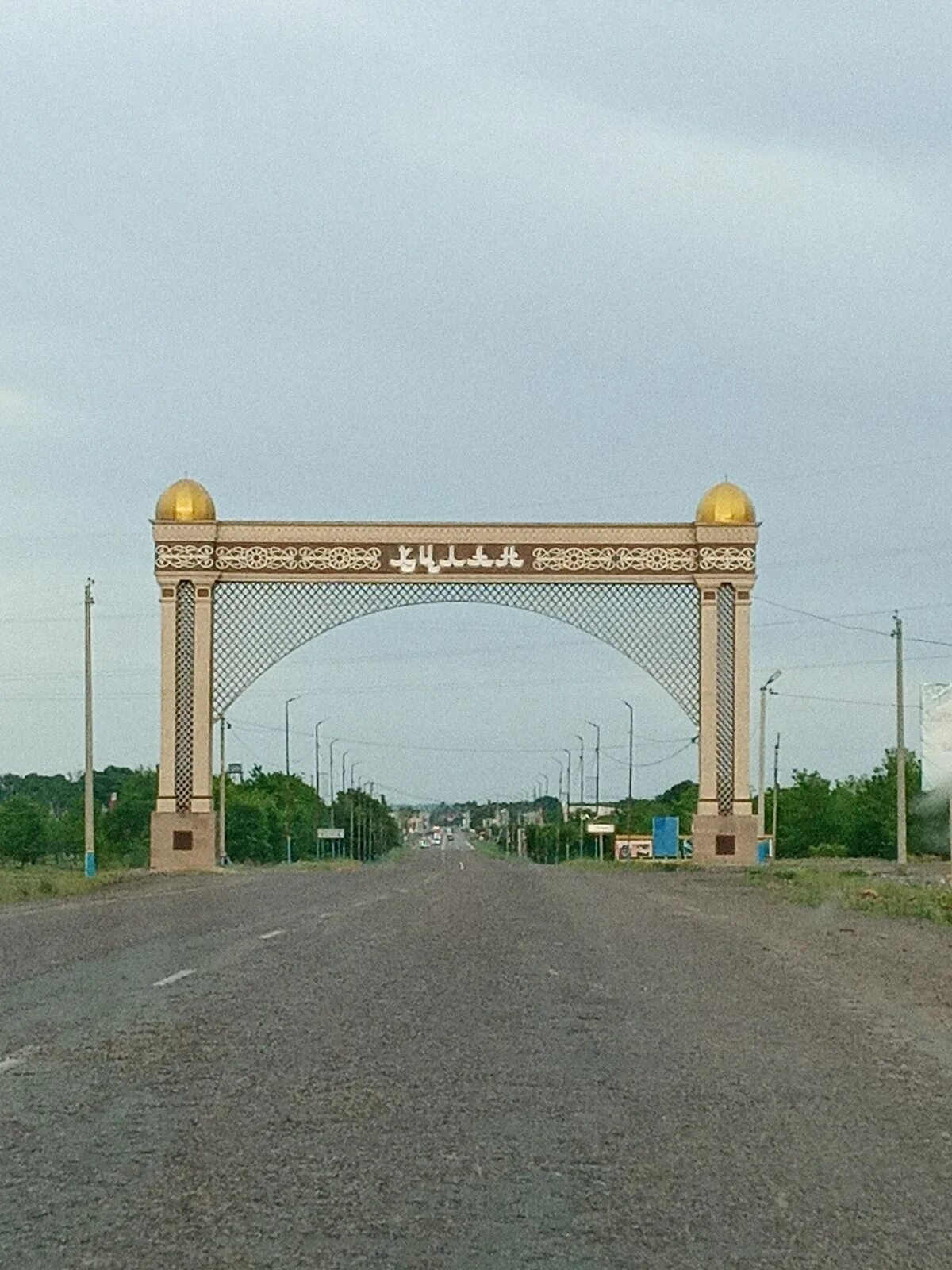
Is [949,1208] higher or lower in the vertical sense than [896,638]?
lower

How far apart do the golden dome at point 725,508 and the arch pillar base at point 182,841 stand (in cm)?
1566

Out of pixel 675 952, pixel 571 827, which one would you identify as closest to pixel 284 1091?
pixel 675 952

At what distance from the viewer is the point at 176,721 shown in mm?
57594

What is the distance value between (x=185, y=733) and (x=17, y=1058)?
46811 millimetres

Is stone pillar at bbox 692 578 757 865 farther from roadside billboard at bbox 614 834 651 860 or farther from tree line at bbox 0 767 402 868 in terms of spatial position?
tree line at bbox 0 767 402 868

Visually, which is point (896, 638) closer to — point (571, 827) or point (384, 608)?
point (384, 608)

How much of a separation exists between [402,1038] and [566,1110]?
114 inches

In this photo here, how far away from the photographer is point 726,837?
190ft

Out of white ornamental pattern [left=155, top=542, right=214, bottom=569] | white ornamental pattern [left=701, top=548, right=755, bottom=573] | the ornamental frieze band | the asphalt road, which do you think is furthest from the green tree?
the asphalt road

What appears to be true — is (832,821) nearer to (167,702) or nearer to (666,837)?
(666,837)

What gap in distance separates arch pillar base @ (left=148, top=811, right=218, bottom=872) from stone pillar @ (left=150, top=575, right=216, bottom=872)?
0.07ft

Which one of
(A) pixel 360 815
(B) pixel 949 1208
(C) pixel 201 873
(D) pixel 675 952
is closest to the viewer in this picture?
(B) pixel 949 1208

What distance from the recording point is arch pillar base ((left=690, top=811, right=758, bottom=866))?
57938 mm

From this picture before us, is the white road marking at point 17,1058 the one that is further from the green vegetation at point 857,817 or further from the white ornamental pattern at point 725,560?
the white ornamental pattern at point 725,560
